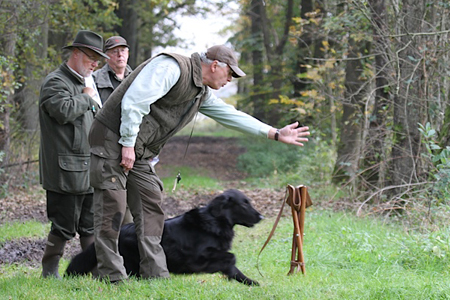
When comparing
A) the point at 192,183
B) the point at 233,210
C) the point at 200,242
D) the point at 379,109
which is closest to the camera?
the point at 200,242

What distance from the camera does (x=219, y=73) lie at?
16.3 feet

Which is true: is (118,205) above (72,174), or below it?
below

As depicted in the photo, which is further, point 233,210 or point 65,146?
point 65,146

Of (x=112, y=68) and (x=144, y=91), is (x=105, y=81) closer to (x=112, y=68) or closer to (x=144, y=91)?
(x=112, y=68)

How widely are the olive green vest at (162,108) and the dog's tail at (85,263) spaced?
107 cm

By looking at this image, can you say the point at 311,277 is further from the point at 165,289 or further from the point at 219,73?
the point at 219,73

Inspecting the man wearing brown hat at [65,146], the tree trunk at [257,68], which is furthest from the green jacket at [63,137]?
the tree trunk at [257,68]

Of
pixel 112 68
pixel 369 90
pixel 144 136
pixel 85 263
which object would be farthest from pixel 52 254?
pixel 369 90

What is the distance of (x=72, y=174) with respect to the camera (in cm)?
561

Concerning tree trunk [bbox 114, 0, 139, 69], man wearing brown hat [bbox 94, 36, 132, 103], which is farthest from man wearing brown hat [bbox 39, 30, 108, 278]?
tree trunk [bbox 114, 0, 139, 69]

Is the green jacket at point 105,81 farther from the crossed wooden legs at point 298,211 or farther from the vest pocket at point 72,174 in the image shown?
the crossed wooden legs at point 298,211

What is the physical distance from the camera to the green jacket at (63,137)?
555 cm

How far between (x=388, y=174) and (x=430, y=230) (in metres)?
2.87

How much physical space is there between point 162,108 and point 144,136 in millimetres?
295
